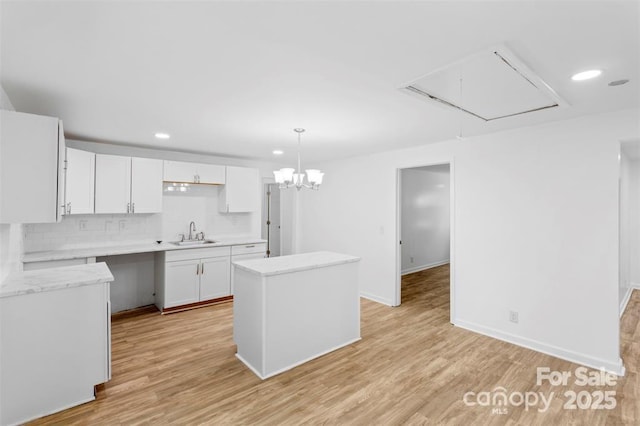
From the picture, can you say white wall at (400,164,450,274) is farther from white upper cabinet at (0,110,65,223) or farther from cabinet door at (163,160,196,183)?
white upper cabinet at (0,110,65,223)

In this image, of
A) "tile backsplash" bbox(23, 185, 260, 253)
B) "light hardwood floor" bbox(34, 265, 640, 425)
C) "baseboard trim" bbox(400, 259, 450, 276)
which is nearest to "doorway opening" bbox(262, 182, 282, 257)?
"tile backsplash" bbox(23, 185, 260, 253)

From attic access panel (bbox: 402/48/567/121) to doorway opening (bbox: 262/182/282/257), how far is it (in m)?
4.83

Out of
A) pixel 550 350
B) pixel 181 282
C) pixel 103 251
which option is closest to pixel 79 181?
pixel 103 251

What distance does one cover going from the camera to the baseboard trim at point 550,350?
2.82m

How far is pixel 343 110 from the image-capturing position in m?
2.79

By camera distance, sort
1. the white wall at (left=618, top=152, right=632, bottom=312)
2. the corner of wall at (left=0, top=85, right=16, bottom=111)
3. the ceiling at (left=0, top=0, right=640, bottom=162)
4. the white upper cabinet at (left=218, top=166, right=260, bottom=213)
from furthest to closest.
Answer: the white upper cabinet at (left=218, top=166, right=260, bottom=213) → the white wall at (left=618, top=152, right=632, bottom=312) → the corner of wall at (left=0, top=85, right=16, bottom=111) → the ceiling at (left=0, top=0, right=640, bottom=162)

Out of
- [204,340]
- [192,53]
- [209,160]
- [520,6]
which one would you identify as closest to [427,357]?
[204,340]

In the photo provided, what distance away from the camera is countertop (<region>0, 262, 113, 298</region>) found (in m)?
2.20

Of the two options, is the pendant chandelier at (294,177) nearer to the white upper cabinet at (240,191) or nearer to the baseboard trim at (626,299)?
the white upper cabinet at (240,191)

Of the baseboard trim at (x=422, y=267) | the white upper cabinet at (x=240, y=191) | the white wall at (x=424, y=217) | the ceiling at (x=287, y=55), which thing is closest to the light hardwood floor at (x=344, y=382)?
the white upper cabinet at (x=240, y=191)

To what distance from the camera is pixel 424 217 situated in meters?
7.32

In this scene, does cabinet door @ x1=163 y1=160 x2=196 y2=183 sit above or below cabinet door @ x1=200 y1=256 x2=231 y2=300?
above

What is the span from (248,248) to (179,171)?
5.30 feet

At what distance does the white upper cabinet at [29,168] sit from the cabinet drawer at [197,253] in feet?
7.12
